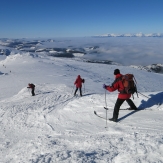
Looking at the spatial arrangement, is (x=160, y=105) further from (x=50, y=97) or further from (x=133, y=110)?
(x=50, y=97)

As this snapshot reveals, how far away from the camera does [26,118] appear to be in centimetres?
1013

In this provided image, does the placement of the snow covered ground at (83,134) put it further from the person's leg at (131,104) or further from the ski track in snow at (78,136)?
the person's leg at (131,104)

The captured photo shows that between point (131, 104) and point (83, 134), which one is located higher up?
point (131, 104)

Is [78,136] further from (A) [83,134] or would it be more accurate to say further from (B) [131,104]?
(B) [131,104]

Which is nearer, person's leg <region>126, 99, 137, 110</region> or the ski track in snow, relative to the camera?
the ski track in snow

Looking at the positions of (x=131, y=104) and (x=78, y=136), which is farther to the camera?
(x=131, y=104)

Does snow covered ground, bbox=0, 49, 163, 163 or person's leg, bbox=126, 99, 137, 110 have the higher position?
person's leg, bbox=126, 99, 137, 110

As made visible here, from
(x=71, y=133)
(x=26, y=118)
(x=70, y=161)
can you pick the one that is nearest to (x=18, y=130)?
(x=26, y=118)

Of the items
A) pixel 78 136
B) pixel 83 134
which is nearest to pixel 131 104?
pixel 83 134

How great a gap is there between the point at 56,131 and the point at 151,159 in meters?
4.20

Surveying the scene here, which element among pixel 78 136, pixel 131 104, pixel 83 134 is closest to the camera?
pixel 78 136

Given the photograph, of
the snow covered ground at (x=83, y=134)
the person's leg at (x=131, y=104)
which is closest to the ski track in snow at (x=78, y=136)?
the snow covered ground at (x=83, y=134)

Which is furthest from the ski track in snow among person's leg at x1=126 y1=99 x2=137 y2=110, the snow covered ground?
person's leg at x1=126 y1=99 x2=137 y2=110

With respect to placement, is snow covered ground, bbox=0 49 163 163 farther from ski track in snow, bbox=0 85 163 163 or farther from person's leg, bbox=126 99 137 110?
person's leg, bbox=126 99 137 110
